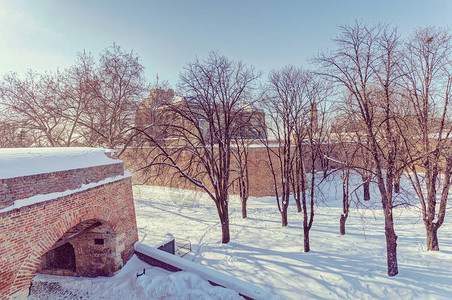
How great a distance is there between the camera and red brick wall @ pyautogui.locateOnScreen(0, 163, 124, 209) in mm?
3934

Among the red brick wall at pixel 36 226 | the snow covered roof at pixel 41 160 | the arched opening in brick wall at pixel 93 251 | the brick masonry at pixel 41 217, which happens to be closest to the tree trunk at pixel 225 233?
the arched opening in brick wall at pixel 93 251

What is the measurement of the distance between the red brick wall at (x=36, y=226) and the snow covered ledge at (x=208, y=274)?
1.61 m

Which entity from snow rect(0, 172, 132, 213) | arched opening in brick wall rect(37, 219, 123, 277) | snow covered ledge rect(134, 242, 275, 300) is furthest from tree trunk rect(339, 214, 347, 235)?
snow rect(0, 172, 132, 213)

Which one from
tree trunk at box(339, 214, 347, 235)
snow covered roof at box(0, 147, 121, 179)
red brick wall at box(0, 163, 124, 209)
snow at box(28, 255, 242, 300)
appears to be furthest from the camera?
tree trunk at box(339, 214, 347, 235)

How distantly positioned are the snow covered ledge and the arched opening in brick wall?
0.87m

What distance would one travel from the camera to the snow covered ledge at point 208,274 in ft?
17.7

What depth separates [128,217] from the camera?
7.13m

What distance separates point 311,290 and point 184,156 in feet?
48.5

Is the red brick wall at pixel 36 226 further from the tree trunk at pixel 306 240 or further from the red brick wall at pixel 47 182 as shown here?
the tree trunk at pixel 306 240

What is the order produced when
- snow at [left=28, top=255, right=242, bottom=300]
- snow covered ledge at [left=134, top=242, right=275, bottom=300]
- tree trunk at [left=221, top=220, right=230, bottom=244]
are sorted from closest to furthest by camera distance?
snow covered ledge at [left=134, top=242, right=275, bottom=300] < snow at [left=28, top=255, right=242, bottom=300] < tree trunk at [left=221, top=220, right=230, bottom=244]

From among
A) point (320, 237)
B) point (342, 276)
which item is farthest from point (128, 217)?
point (320, 237)

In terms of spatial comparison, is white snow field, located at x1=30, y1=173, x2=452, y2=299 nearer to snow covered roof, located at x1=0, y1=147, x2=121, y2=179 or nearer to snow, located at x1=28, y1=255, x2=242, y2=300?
snow, located at x1=28, y1=255, x2=242, y2=300

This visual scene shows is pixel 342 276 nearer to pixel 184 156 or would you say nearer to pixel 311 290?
pixel 311 290

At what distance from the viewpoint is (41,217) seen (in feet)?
14.8
